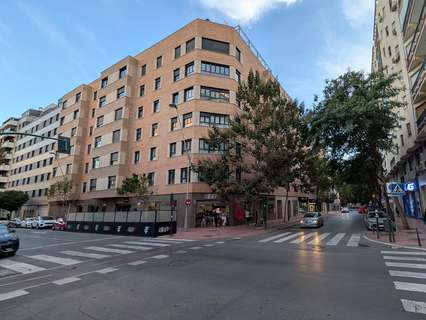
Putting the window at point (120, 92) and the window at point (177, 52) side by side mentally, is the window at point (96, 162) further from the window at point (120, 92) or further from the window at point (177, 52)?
the window at point (177, 52)

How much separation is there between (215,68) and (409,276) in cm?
2878

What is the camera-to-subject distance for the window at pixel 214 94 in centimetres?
3111

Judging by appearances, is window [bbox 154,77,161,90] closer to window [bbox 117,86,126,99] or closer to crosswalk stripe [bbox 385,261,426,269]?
window [bbox 117,86,126,99]

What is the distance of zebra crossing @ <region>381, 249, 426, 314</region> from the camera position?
17.3 ft

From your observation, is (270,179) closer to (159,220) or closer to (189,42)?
(159,220)

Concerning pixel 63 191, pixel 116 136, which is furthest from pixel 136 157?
pixel 63 191

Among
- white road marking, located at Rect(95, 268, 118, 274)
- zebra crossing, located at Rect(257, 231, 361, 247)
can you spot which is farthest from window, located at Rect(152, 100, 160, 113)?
white road marking, located at Rect(95, 268, 118, 274)

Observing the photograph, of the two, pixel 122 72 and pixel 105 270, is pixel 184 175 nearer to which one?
pixel 122 72

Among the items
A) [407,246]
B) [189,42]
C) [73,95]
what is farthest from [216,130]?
[73,95]

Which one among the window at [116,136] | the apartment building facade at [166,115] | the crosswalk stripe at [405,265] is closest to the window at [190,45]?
the apartment building facade at [166,115]

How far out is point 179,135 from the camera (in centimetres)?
3156

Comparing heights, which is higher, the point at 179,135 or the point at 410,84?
the point at 410,84

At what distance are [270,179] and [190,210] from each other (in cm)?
920

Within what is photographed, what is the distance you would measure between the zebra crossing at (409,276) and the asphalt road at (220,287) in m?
0.02
